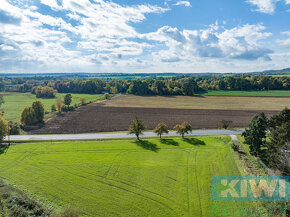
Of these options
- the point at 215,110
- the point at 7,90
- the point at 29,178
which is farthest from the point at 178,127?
the point at 7,90

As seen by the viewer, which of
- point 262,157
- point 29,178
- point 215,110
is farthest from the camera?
point 215,110

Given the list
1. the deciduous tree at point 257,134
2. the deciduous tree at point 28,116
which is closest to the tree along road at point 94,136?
the deciduous tree at point 28,116

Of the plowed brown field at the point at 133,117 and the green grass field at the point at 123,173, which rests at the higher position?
the plowed brown field at the point at 133,117

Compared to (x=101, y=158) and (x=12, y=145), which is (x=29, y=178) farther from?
(x=12, y=145)

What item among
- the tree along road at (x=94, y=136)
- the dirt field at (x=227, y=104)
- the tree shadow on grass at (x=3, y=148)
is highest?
the dirt field at (x=227, y=104)

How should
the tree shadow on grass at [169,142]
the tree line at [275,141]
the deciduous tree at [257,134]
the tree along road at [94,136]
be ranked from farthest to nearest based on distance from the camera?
the tree along road at [94,136]
the tree shadow on grass at [169,142]
the deciduous tree at [257,134]
the tree line at [275,141]

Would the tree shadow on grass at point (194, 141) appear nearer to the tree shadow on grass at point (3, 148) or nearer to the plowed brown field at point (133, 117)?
the plowed brown field at point (133, 117)

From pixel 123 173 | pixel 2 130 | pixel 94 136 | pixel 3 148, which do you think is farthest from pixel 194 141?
pixel 2 130
